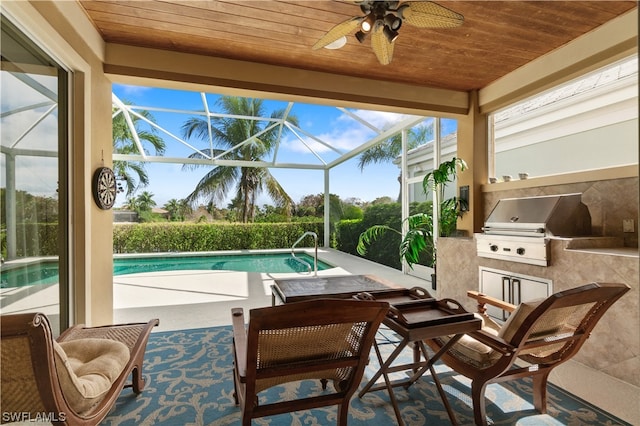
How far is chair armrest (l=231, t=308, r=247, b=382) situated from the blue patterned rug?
61cm

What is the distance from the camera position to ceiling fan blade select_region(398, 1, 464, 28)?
84.4 inches

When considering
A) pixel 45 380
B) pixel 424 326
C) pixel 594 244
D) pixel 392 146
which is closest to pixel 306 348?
Result: pixel 424 326

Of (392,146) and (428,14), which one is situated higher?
(392,146)

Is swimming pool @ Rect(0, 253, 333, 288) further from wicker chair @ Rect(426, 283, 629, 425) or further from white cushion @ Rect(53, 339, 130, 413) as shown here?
wicker chair @ Rect(426, 283, 629, 425)

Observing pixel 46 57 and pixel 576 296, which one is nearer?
pixel 576 296

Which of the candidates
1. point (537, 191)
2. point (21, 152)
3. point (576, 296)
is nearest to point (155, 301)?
point (21, 152)

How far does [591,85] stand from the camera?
3.33 meters

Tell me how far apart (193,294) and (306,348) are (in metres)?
4.22

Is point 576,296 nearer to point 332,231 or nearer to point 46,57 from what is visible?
point 46,57

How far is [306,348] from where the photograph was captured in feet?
5.18

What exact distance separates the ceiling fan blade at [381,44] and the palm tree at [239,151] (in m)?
8.96

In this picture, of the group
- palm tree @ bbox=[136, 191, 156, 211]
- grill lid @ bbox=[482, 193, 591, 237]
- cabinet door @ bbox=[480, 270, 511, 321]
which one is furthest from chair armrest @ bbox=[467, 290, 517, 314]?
palm tree @ bbox=[136, 191, 156, 211]

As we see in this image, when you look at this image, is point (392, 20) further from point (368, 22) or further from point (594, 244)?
point (594, 244)

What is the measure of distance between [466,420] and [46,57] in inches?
164
